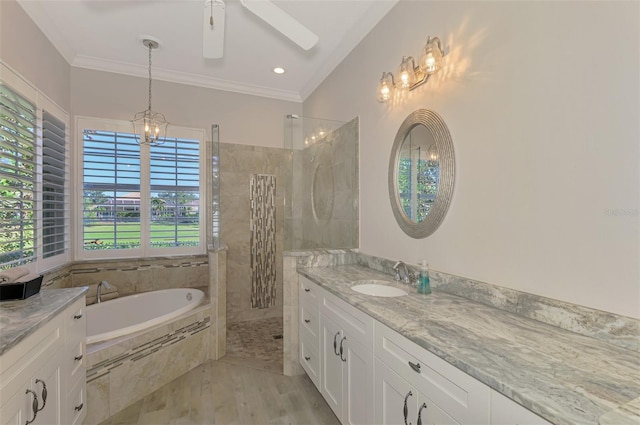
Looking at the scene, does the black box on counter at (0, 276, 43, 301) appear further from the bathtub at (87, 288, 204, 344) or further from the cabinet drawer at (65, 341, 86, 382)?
the bathtub at (87, 288, 204, 344)

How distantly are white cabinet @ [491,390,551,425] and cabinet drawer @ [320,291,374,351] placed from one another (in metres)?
0.63

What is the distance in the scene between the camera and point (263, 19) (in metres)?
1.51

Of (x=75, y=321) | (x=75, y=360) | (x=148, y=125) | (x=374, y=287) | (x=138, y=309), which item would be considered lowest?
(x=138, y=309)

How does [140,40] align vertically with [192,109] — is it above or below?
above

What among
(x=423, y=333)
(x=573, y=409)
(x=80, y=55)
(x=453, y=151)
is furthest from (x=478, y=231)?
(x=80, y=55)

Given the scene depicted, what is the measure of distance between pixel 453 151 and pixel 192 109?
9.81 feet

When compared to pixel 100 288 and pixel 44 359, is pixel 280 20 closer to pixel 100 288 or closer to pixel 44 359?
pixel 44 359

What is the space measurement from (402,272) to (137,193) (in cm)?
287

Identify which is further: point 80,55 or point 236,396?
point 80,55

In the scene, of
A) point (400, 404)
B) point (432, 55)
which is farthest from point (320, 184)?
point (400, 404)

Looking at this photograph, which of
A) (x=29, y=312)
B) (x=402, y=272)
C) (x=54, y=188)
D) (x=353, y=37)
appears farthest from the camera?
(x=54, y=188)

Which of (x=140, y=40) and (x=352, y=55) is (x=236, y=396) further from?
(x=140, y=40)

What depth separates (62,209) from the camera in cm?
275

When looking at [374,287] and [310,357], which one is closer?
[374,287]
